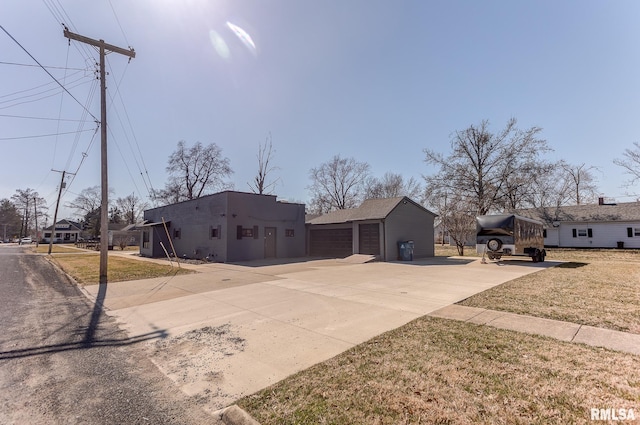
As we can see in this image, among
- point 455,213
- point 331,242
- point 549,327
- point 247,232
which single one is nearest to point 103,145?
point 247,232

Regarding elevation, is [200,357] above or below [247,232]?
below

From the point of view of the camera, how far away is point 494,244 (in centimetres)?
1579

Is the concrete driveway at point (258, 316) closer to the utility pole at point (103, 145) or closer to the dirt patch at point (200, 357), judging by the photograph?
the dirt patch at point (200, 357)

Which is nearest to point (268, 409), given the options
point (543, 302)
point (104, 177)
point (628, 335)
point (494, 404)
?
point (494, 404)

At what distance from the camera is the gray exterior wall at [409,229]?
18750 millimetres

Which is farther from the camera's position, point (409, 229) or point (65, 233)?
point (65, 233)

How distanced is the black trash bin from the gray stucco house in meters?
7.29

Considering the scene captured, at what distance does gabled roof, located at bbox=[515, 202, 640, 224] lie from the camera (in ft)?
90.1

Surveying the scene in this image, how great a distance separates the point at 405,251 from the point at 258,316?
14.2 m

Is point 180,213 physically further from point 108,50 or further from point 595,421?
point 595,421

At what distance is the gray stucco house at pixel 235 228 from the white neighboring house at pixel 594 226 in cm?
2652

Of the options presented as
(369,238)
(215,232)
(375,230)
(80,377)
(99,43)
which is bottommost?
(80,377)

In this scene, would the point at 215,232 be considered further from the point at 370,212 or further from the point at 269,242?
the point at 370,212

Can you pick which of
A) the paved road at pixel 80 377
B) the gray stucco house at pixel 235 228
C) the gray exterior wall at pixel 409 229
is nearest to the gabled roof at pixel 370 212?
the gray exterior wall at pixel 409 229
